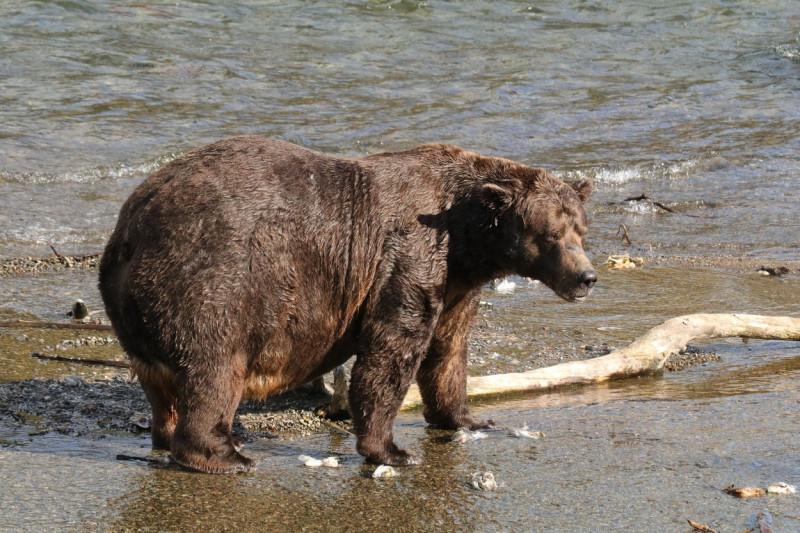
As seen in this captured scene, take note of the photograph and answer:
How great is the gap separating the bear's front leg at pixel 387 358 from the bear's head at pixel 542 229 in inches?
22.2

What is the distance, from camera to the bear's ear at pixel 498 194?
19.9 ft

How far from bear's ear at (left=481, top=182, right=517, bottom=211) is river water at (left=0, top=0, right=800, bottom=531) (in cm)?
143

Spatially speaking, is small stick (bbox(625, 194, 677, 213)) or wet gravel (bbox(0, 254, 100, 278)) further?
small stick (bbox(625, 194, 677, 213))

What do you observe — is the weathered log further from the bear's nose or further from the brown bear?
the bear's nose

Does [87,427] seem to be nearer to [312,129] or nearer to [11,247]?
[11,247]

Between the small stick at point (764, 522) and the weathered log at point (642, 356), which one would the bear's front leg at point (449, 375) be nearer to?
the weathered log at point (642, 356)

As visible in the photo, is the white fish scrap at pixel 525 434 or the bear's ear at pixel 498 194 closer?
the bear's ear at pixel 498 194

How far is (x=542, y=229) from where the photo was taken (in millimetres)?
6082

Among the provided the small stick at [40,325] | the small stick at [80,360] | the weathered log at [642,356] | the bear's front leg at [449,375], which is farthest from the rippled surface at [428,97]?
the bear's front leg at [449,375]

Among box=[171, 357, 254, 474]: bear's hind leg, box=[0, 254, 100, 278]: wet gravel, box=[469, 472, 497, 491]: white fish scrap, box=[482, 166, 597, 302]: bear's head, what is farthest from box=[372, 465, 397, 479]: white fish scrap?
box=[0, 254, 100, 278]: wet gravel

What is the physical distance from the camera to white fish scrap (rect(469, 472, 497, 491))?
5.47 metres

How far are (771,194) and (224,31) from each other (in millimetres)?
11915

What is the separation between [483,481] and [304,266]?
155 centimetres

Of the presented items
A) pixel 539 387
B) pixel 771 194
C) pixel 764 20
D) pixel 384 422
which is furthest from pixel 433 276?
pixel 764 20
